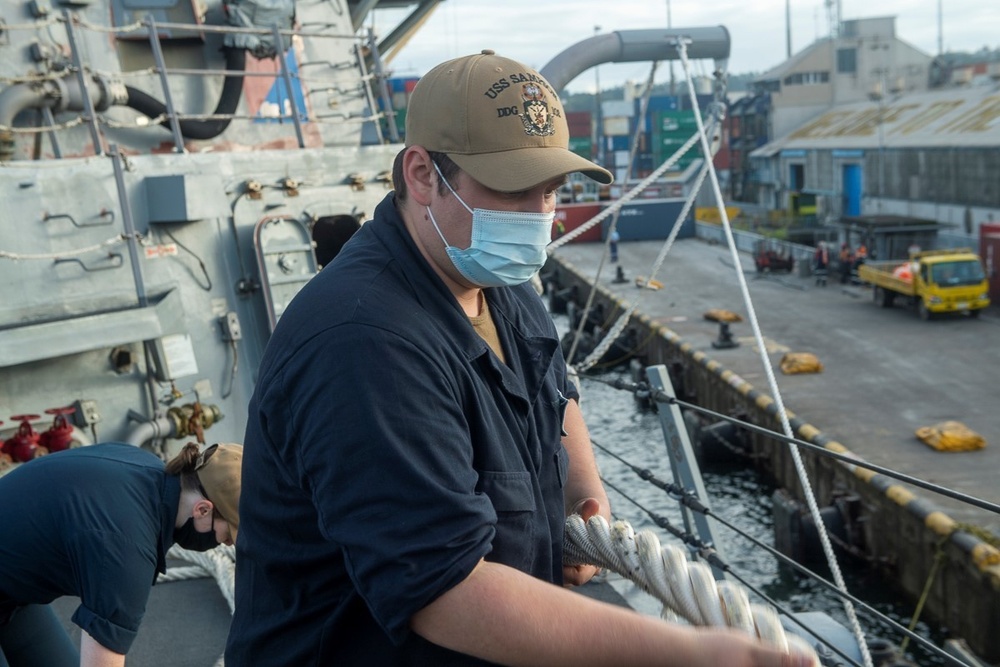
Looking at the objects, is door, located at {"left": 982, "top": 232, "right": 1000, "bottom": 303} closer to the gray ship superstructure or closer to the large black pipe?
the gray ship superstructure

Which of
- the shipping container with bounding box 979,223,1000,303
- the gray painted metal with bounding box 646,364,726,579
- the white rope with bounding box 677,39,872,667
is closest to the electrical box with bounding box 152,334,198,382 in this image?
the gray painted metal with bounding box 646,364,726,579

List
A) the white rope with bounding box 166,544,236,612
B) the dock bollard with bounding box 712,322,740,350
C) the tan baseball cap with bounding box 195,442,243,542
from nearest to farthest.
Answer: the tan baseball cap with bounding box 195,442,243,542 < the white rope with bounding box 166,544,236,612 < the dock bollard with bounding box 712,322,740,350

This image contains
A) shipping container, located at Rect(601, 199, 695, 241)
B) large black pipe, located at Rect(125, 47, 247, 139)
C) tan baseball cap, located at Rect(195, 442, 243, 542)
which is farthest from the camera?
shipping container, located at Rect(601, 199, 695, 241)

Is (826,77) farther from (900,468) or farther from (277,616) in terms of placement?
(277,616)

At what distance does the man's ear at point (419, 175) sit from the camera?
2.01 meters

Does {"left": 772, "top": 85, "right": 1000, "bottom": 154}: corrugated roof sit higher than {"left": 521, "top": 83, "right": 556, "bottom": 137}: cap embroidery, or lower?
lower


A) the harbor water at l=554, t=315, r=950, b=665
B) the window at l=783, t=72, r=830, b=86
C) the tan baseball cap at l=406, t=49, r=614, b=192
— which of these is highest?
the window at l=783, t=72, r=830, b=86

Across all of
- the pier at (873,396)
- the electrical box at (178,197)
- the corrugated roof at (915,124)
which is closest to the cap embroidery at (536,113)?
the pier at (873,396)

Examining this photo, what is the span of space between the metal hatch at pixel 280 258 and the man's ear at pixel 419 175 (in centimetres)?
538

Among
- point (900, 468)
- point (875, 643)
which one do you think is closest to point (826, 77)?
point (900, 468)

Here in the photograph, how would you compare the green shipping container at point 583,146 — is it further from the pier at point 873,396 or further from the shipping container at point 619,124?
the pier at point 873,396

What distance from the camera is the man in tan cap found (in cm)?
172

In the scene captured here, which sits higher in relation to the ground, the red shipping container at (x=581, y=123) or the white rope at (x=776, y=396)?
the red shipping container at (x=581, y=123)

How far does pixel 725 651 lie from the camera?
5.51ft
